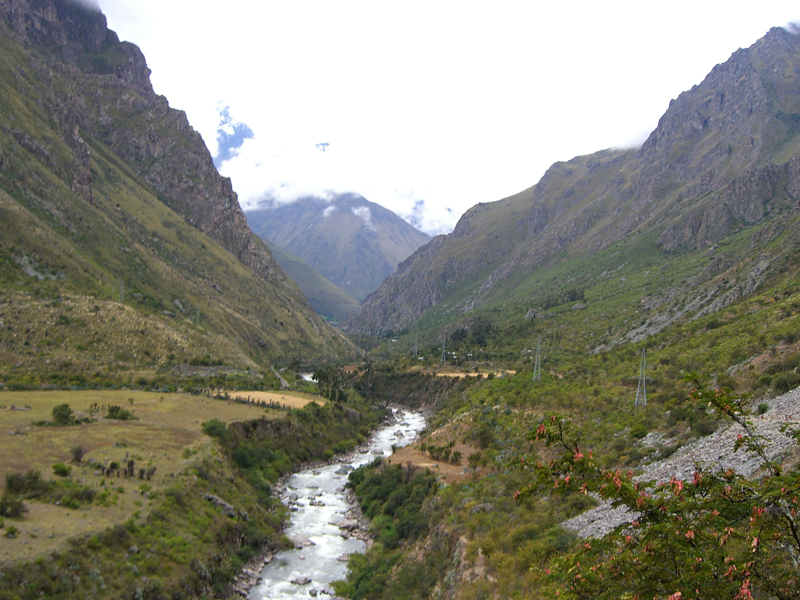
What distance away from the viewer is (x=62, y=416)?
42.1 metres

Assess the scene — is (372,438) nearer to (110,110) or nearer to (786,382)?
(786,382)

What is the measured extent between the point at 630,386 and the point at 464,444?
16.7m

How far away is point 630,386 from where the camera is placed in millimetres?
47625

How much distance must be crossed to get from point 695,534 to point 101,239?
427 ft

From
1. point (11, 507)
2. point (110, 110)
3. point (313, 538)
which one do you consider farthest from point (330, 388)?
point (110, 110)

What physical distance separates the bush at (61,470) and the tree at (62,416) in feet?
42.4

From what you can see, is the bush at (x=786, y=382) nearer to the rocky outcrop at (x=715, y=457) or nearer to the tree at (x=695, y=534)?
the rocky outcrop at (x=715, y=457)

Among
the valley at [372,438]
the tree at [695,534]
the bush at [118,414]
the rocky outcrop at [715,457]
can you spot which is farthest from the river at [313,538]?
the tree at [695,534]

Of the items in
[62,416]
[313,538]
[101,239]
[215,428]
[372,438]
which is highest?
[101,239]

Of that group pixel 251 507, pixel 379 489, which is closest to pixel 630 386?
pixel 379 489

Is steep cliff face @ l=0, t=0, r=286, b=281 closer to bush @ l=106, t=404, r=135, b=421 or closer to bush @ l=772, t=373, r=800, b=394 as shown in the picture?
bush @ l=106, t=404, r=135, b=421

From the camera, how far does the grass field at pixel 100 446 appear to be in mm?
24328

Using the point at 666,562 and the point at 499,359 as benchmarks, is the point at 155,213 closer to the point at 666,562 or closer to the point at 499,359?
the point at 499,359

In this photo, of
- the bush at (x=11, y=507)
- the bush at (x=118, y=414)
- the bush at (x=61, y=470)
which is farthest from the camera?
the bush at (x=118, y=414)
